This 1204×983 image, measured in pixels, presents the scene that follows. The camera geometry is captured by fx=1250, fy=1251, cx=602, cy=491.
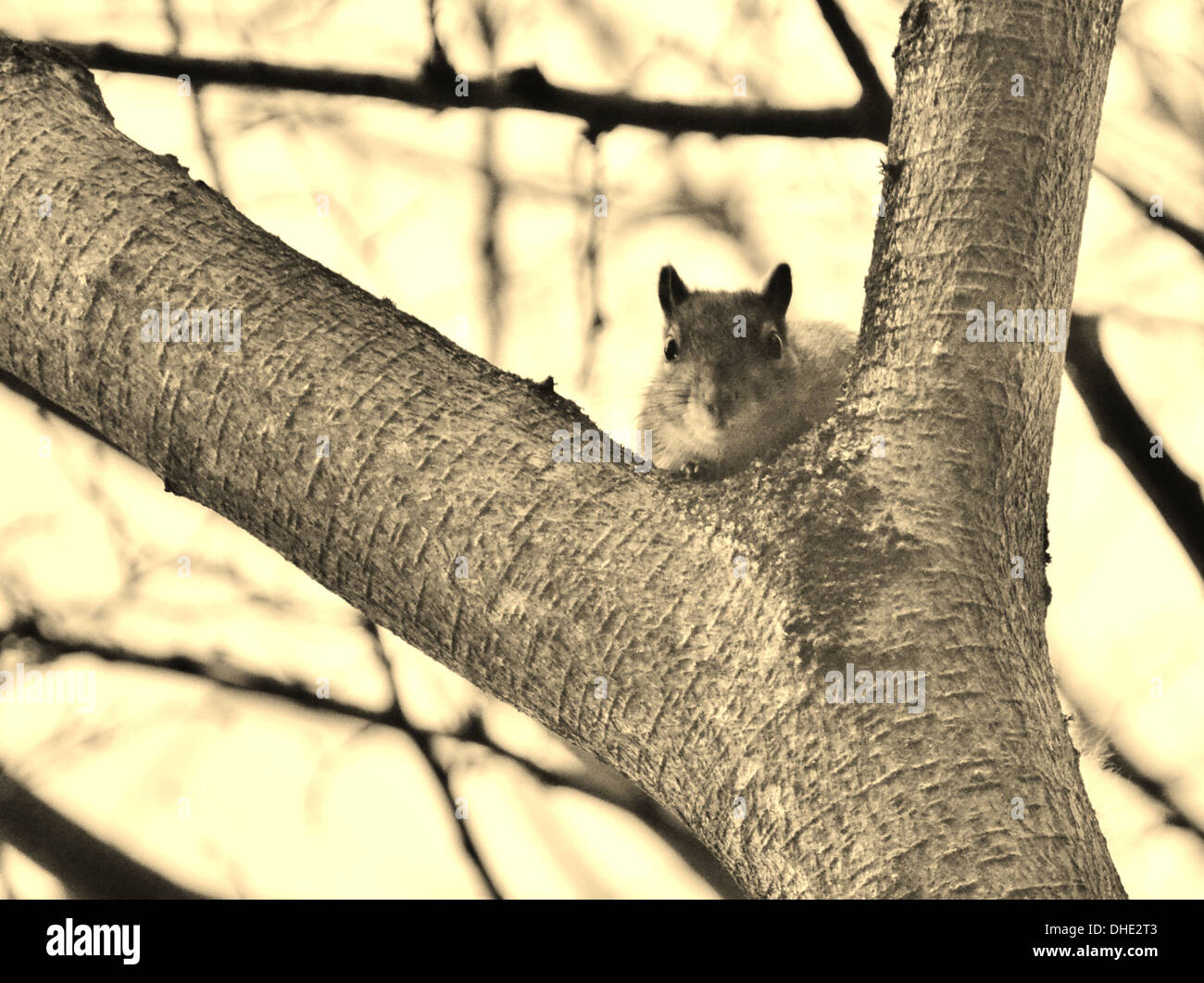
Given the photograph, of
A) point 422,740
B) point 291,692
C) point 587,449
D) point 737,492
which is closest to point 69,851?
point 291,692

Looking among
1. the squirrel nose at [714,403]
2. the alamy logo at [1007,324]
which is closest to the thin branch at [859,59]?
the squirrel nose at [714,403]

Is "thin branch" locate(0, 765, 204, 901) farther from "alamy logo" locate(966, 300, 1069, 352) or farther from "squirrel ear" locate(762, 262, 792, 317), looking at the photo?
"alamy logo" locate(966, 300, 1069, 352)

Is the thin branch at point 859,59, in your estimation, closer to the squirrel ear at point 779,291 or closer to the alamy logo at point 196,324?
the squirrel ear at point 779,291

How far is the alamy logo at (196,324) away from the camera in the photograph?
1.40m

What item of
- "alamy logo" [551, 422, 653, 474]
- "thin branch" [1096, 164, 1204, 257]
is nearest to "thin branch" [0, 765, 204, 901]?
"alamy logo" [551, 422, 653, 474]

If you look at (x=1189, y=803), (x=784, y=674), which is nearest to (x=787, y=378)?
(x=784, y=674)

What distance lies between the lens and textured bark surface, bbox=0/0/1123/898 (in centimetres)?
114

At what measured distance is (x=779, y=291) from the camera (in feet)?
8.96

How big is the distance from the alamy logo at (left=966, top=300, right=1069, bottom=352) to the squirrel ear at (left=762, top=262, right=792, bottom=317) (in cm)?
135

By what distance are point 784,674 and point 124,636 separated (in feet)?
9.77

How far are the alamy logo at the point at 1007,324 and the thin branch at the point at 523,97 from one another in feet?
7.38

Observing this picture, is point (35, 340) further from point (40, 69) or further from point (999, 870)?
point (999, 870)
